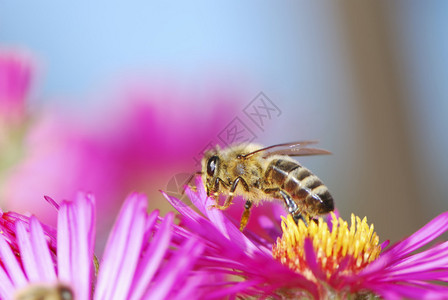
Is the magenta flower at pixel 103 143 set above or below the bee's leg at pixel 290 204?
below

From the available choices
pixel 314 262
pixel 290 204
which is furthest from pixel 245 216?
pixel 314 262

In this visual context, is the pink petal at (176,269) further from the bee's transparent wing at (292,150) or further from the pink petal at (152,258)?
the bee's transparent wing at (292,150)

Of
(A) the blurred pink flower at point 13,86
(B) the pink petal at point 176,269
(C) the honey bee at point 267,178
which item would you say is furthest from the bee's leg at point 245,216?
(A) the blurred pink flower at point 13,86

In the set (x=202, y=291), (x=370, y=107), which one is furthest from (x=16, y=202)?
(x=370, y=107)

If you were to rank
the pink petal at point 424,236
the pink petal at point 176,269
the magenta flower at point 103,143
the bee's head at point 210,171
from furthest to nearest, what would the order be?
the magenta flower at point 103,143 → the bee's head at point 210,171 → the pink petal at point 424,236 → the pink petal at point 176,269

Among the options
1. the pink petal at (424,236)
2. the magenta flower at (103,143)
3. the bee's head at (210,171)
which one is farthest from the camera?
the magenta flower at (103,143)

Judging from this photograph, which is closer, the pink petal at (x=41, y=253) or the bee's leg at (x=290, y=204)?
the pink petal at (x=41, y=253)

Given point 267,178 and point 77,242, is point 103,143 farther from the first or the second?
point 77,242

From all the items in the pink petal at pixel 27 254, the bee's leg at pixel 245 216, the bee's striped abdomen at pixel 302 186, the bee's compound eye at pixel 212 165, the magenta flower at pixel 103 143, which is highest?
the bee's striped abdomen at pixel 302 186
